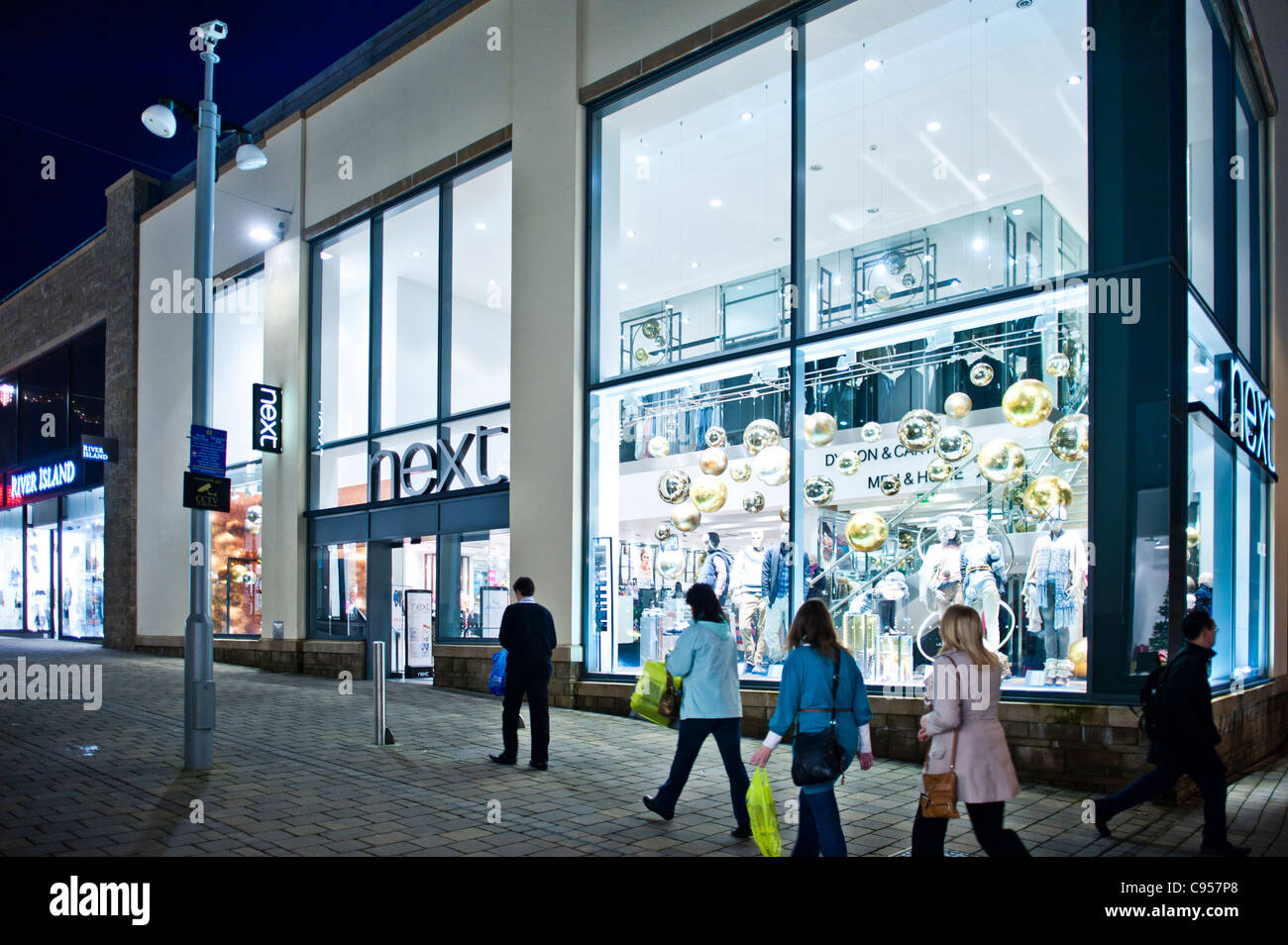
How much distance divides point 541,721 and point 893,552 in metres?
5.01

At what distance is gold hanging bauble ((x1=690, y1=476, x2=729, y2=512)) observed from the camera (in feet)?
40.9

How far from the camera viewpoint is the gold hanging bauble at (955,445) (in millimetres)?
11094

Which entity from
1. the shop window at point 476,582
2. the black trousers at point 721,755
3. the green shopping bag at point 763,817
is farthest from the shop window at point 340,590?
the green shopping bag at point 763,817

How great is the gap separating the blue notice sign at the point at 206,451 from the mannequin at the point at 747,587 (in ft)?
19.8

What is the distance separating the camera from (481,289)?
746 inches

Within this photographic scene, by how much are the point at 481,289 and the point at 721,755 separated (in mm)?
14037

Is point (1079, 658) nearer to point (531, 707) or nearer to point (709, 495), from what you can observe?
point (531, 707)

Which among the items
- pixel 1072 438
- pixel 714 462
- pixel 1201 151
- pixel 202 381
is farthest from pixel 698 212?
pixel 202 381

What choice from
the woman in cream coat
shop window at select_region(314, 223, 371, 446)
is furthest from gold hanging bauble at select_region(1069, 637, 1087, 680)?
shop window at select_region(314, 223, 371, 446)

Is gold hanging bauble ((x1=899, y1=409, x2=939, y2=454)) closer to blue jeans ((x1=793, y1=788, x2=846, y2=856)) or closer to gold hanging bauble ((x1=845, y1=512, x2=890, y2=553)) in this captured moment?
gold hanging bauble ((x1=845, y1=512, x2=890, y2=553))

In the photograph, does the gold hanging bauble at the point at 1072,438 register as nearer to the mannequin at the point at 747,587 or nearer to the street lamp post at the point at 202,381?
the mannequin at the point at 747,587

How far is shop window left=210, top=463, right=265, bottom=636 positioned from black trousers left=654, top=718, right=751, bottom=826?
14026 mm
